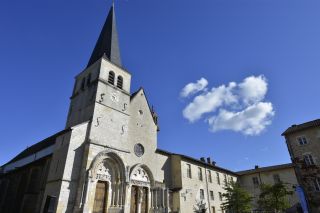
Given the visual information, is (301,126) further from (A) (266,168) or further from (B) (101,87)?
(B) (101,87)

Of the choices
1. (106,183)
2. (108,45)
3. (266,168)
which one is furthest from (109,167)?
(266,168)

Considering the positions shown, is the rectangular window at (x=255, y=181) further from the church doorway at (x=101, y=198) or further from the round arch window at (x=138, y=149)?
the church doorway at (x=101, y=198)

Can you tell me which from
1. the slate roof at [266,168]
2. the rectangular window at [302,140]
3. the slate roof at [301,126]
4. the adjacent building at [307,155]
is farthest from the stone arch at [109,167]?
the slate roof at [266,168]

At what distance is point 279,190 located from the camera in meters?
21.5

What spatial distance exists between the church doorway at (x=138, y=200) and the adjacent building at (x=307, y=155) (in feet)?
58.6

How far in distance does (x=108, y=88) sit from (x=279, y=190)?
63.9 ft

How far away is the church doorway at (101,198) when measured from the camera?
54.2 feet

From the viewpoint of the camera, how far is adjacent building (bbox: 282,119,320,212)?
78.6 feet

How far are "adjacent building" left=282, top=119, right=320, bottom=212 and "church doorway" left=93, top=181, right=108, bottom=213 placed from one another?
21538 mm

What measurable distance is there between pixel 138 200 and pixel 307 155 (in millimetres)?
20124

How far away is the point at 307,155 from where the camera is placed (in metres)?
25.5

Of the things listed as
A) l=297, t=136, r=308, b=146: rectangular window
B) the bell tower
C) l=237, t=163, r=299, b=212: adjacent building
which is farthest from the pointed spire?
l=237, t=163, r=299, b=212: adjacent building

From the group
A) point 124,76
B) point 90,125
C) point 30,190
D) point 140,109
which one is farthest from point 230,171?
point 30,190

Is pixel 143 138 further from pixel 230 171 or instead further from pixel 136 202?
pixel 230 171
